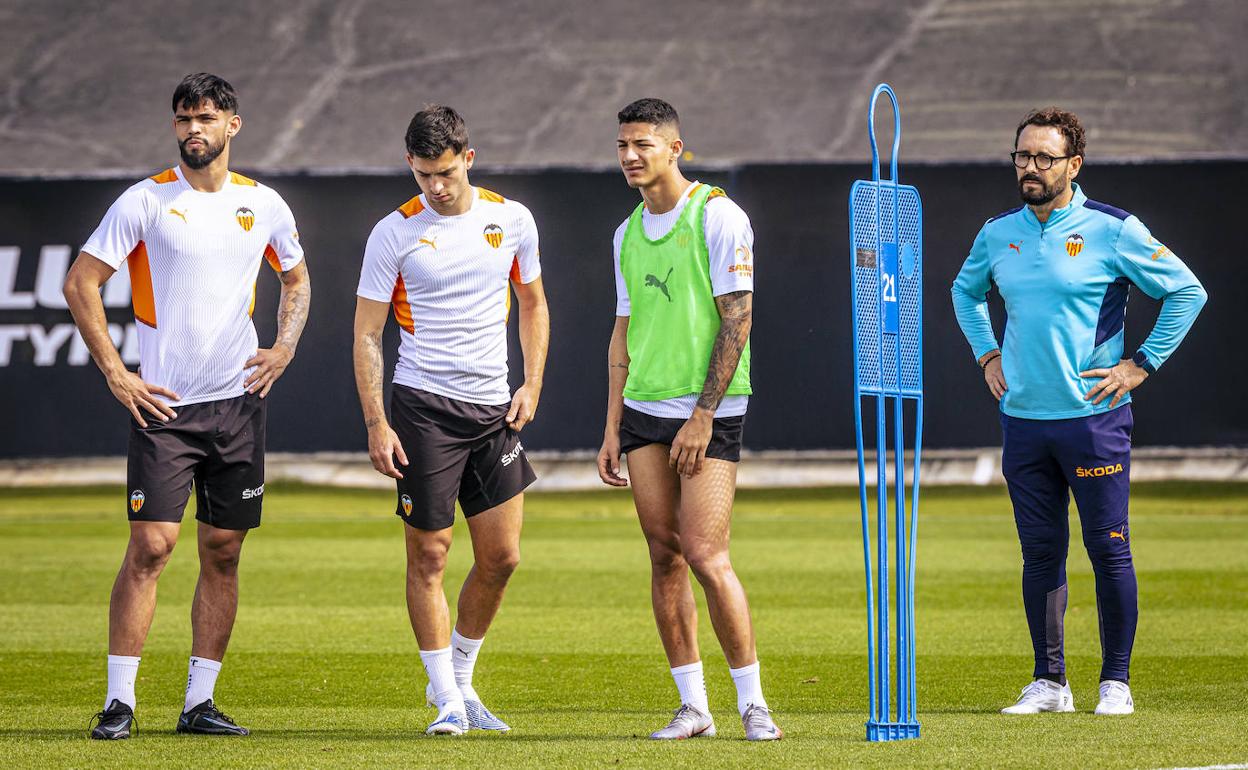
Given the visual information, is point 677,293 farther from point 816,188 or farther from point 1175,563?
point 816,188

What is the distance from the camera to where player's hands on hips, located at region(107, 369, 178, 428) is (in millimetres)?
5461

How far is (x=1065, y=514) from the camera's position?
241 inches

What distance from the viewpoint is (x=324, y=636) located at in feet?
26.3

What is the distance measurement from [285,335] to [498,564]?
1.13 meters

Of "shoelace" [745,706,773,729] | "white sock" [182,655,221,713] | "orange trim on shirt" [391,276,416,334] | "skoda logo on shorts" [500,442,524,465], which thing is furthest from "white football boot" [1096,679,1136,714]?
"white sock" [182,655,221,713]

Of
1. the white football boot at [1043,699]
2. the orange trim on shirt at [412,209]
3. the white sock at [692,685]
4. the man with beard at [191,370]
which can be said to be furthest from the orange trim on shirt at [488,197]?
the white football boot at [1043,699]

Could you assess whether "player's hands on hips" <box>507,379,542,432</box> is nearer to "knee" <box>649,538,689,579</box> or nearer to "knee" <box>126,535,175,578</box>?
"knee" <box>649,538,689,579</box>

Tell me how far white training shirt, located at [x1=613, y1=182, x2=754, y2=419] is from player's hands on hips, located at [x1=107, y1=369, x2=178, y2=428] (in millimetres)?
1603

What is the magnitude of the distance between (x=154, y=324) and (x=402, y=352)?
33.7 inches

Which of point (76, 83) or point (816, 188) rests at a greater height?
point (76, 83)

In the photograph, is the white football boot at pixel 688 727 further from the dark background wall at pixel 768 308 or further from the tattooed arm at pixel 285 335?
the dark background wall at pixel 768 308

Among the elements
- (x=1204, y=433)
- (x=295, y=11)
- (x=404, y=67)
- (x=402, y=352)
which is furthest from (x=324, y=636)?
(x=295, y=11)

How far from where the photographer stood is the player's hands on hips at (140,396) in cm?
546

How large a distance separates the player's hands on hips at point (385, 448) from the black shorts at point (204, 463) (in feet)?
1.55
